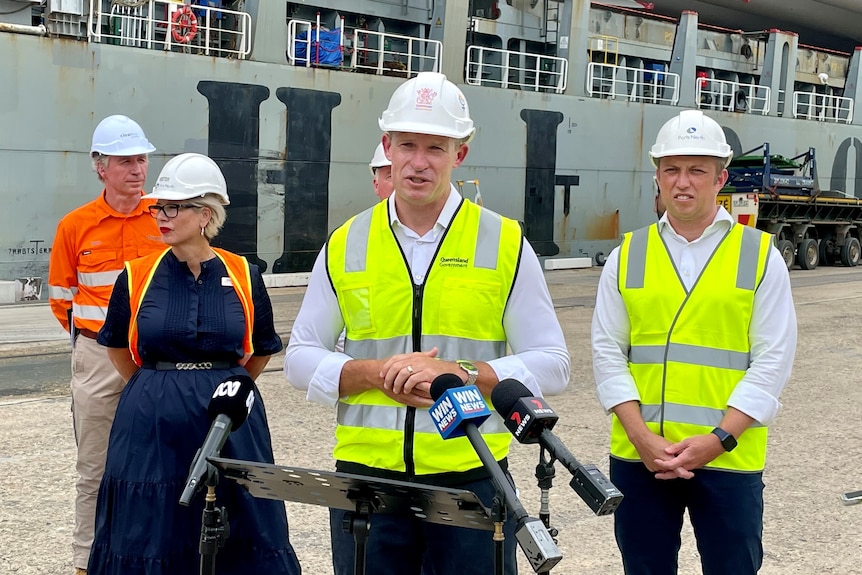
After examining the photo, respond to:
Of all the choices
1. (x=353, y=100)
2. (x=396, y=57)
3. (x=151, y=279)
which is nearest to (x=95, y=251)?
(x=151, y=279)

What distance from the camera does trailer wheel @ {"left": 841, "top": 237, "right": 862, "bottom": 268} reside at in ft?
92.3

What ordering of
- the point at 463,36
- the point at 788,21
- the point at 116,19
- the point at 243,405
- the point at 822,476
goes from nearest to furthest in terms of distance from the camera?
1. the point at 243,405
2. the point at 822,476
3. the point at 116,19
4. the point at 463,36
5. the point at 788,21

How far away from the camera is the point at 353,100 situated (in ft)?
68.3

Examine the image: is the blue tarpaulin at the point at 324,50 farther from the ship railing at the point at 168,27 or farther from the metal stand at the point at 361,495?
the metal stand at the point at 361,495

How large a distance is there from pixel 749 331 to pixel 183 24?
56.6ft

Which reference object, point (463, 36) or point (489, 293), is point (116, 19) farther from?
point (489, 293)

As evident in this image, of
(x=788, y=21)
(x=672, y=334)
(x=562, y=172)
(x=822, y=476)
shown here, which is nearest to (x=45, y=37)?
(x=562, y=172)

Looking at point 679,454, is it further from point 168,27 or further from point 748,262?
point 168,27

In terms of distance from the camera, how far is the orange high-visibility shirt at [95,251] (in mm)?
4668

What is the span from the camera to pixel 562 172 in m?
25.0

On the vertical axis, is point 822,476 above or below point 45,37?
below

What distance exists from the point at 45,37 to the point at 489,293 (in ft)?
51.6

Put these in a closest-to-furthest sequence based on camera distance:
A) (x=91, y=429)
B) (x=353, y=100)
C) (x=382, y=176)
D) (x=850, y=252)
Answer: (x=91, y=429) < (x=382, y=176) < (x=353, y=100) < (x=850, y=252)

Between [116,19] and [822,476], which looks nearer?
[822,476]
